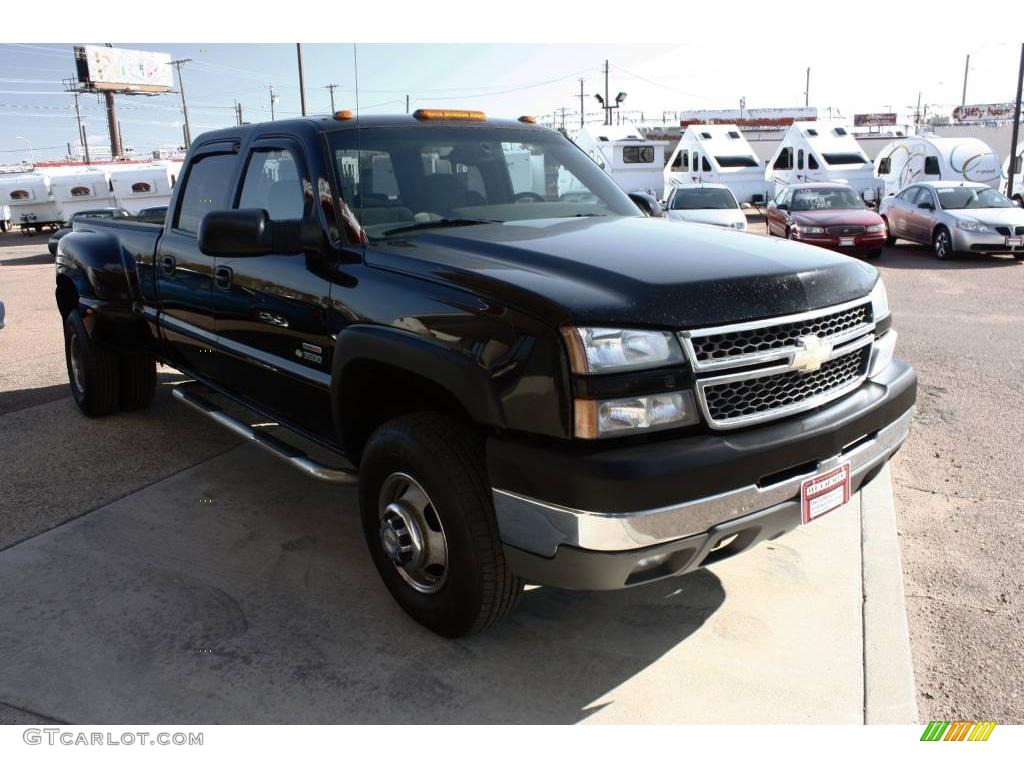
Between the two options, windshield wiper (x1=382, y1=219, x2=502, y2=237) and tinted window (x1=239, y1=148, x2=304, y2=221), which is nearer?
windshield wiper (x1=382, y1=219, x2=502, y2=237)

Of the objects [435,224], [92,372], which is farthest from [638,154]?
[435,224]

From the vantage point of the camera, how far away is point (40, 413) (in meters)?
6.35

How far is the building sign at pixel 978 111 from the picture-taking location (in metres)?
70.9

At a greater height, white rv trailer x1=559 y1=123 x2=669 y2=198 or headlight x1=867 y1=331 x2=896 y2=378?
white rv trailer x1=559 y1=123 x2=669 y2=198

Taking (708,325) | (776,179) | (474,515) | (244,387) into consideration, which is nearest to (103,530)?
(244,387)

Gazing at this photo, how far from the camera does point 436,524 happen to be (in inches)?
120

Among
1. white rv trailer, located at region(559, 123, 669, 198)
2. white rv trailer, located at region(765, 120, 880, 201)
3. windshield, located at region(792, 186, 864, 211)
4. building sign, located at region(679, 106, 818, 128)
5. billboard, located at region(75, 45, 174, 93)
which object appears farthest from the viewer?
billboard, located at region(75, 45, 174, 93)

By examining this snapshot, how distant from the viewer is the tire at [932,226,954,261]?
50.6ft

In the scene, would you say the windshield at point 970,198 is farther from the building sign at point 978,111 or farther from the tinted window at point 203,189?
the building sign at point 978,111

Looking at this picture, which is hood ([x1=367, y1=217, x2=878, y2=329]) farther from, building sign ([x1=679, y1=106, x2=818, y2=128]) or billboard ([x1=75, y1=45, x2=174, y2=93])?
billboard ([x1=75, y1=45, x2=174, y2=93])

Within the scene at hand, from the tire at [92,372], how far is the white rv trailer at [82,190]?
68.8 ft

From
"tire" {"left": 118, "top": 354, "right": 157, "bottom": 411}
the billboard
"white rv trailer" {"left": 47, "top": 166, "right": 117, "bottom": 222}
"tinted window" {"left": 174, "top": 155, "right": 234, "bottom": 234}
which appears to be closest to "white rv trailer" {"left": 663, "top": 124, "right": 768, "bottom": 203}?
"white rv trailer" {"left": 47, "top": 166, "right": 117, "bottom": 222}

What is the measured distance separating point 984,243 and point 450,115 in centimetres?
1380

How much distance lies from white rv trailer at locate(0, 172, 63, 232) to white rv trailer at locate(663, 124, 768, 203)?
18.3 metres
